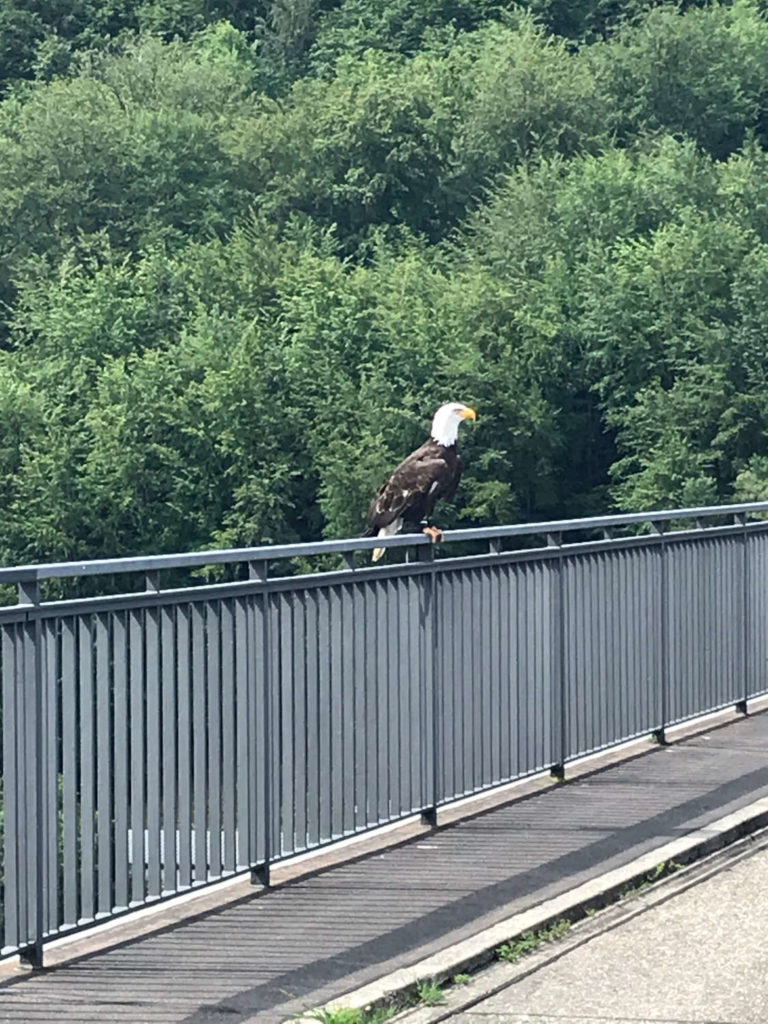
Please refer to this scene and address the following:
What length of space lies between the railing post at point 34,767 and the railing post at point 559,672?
3955 millimetres

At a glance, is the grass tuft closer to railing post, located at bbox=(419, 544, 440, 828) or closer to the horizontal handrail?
the horizontal handrail

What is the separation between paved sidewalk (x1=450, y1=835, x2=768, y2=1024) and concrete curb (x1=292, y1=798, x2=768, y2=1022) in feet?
0.49

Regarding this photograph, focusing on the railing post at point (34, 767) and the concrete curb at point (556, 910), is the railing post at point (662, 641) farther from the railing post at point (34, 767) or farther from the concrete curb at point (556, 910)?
the railing post at point (34, 767)

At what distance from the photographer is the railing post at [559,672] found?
9742 mm

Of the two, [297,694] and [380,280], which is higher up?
[380,280]

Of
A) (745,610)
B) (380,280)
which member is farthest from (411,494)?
(380,280)

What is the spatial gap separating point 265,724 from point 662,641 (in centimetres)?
405

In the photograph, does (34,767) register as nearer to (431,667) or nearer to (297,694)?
(297,694)

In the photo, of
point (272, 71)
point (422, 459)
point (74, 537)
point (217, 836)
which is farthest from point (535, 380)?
point (217, 836)

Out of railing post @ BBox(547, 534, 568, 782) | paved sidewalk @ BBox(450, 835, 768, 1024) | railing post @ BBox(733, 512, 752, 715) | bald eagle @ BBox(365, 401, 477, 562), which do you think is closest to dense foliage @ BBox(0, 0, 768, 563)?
bald eagle @ BBox(365, 401, 477, 562)

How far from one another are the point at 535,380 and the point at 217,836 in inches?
2758

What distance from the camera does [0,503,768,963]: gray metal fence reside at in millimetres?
6176

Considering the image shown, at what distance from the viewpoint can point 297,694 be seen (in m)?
7.62

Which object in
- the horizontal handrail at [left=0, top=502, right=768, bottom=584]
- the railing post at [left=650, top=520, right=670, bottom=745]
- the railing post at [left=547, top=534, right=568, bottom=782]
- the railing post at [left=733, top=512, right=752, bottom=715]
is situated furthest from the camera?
the railing post at [left=733, top=512, right=752, bottom=715]
